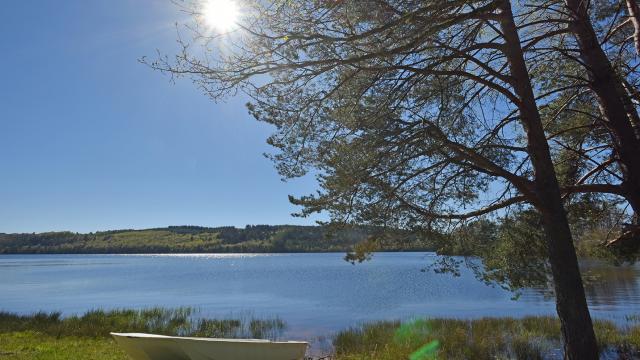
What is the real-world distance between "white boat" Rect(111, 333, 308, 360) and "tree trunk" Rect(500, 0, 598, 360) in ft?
16.5

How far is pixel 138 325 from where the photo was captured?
18.2 m

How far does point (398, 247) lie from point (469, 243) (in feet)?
6.65

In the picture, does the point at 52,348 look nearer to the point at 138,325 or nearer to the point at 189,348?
the point at 189,348

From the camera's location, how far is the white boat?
7.87m

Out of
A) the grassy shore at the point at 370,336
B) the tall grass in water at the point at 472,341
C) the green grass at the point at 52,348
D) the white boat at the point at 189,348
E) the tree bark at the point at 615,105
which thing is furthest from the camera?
the tall grass in water at the point at 472,341

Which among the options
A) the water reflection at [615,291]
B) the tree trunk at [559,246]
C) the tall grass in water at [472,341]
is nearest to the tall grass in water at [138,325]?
the tall grass in water at [472,341]

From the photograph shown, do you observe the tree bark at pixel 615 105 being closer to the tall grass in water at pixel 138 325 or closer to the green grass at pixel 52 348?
the green grass at pixel 52 348

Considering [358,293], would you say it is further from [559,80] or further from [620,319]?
[559,80]

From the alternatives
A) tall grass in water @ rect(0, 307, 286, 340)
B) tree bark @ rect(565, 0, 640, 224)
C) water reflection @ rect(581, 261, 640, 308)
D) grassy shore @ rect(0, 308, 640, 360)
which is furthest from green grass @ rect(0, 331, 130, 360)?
water reflection @ rect(581, 261, 640, 308)

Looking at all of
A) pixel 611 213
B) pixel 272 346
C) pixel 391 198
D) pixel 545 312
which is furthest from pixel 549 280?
pixel 545 312

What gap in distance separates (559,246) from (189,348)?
6.53 metres

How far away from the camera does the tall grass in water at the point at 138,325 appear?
15641 mm

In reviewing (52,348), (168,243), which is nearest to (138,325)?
(52,348)

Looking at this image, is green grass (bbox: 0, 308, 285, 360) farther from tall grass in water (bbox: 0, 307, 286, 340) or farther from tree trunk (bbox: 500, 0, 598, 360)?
tree trunk (bbox: 500, 0, 598, 360)
